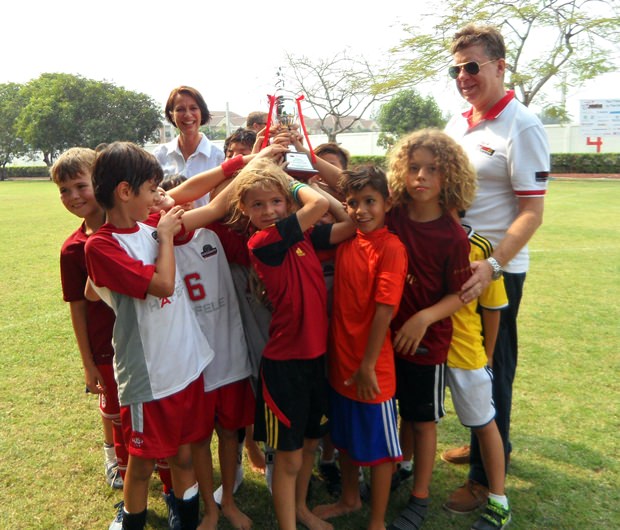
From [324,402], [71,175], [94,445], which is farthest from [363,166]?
[94,445]

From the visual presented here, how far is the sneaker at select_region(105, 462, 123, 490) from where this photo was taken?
2726 millimetres

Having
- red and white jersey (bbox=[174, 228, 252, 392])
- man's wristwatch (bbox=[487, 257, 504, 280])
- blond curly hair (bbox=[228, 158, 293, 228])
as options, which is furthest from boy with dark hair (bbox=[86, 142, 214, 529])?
man's wristwatch (bbox=[487, 257, 504, 280])

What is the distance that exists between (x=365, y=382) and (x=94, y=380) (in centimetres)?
136

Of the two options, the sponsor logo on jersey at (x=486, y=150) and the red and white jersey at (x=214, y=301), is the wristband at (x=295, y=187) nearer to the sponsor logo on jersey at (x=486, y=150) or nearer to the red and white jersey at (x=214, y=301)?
the red and white jersey at (x=214, y=301)

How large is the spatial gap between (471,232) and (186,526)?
1.89 metres

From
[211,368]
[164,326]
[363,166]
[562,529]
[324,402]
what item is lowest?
[562,529]

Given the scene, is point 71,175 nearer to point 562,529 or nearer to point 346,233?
point 346,233

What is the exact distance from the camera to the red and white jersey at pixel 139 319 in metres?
1.96

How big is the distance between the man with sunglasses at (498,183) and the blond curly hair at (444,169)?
11.2 inches

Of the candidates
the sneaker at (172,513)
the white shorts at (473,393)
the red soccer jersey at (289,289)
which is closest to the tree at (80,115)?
the sneaker at (172,513)

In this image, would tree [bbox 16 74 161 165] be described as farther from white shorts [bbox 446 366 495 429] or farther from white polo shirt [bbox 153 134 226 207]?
white shorts [bbox 446 366 495 429]

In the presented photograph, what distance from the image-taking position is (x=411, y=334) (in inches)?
85.0

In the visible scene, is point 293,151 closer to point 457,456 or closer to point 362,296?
point 362,296

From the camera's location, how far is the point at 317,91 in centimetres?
2942
